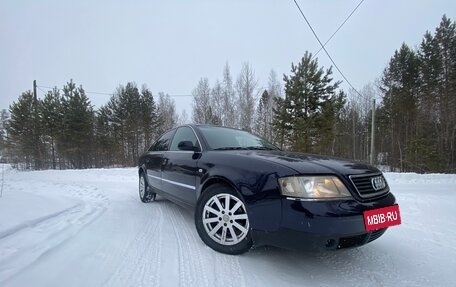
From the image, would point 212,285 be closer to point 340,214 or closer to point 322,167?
point 340,214

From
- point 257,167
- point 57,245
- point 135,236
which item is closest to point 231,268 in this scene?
point 257,167

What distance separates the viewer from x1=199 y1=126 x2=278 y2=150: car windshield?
146 inches

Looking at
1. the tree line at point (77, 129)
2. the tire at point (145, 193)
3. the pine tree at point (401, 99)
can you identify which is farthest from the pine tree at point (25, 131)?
the pine tree at point (401, 99)

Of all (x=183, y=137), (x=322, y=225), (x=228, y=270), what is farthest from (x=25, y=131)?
(x=322, y=225)

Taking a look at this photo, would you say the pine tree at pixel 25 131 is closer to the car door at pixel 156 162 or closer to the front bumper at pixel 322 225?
the car door at pixel 156 162

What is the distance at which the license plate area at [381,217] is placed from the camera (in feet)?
7.66

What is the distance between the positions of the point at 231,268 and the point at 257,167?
0.95 metres

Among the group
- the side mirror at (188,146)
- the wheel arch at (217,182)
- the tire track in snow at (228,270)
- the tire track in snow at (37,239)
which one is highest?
the side mirror at (188,146)

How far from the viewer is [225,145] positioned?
3.74 m

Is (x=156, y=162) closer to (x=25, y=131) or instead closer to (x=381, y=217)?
(x=381, y=217)

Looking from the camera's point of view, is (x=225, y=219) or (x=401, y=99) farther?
(x=401, y=99)

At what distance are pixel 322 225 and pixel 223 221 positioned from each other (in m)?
1.06

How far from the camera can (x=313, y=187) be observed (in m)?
2.36

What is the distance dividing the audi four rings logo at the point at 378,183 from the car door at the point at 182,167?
195 centimetres
